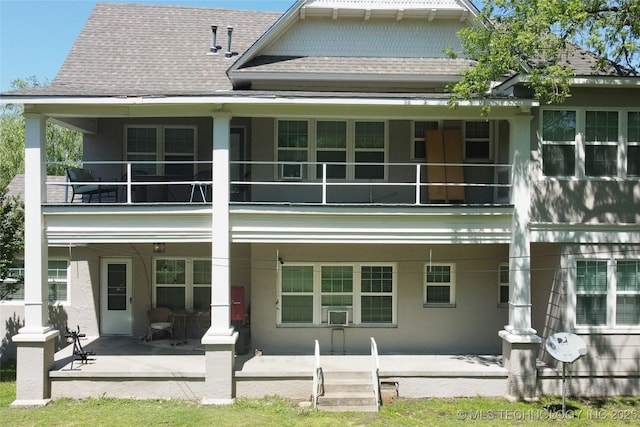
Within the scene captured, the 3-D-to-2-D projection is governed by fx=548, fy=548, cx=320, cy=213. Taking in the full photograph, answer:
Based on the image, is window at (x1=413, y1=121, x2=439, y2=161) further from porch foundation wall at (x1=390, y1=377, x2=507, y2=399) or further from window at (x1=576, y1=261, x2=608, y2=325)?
porch foundation wall at (x1=390, y1=377, x2=507, y2=399)

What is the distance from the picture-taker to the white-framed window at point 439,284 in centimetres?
1416

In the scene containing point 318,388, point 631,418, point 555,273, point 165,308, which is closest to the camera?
point 631,418

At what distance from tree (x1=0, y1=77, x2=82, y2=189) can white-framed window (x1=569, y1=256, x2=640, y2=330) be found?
24920 mm

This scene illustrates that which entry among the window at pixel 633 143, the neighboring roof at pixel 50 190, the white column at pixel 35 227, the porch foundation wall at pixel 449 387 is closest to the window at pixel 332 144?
the porch foundation wall at pixel 449 387

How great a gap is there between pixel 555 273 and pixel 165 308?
9.91m

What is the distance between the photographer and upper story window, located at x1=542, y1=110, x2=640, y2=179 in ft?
39.8

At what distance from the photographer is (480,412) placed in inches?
430

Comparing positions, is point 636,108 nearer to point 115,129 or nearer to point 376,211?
point 376,211

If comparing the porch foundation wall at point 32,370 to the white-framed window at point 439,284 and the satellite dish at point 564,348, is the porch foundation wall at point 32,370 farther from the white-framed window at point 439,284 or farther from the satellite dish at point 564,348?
the satellite dish at point 564,348

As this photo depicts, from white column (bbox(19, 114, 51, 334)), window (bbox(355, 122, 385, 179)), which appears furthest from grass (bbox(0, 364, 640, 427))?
window (bbox(355, 122, 385, 179))

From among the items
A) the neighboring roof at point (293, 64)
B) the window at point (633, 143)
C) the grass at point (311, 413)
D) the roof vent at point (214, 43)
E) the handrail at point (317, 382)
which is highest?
the roof vent at point (214, 43)

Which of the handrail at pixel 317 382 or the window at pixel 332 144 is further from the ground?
the window at pixel 332 144

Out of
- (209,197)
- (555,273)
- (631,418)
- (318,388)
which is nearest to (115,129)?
(209,197)

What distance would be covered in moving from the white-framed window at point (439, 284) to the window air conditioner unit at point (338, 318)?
2128 millimetres
